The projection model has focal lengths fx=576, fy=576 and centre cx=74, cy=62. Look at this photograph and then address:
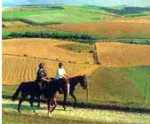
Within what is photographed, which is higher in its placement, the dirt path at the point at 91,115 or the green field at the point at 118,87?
the green field at the point at 118,87

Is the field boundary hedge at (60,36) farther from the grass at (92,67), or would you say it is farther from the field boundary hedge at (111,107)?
the field boundary hedge at (111,107)

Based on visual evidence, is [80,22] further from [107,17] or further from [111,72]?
[111,72]

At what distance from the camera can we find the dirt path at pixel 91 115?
621 inches

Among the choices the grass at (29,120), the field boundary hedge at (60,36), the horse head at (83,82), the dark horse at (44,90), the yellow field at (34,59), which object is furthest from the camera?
the field boundary hedge at (60,36)

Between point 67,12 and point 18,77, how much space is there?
15.2 ft

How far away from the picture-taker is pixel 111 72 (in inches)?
795

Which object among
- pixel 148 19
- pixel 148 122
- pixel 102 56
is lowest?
pixel 148 122

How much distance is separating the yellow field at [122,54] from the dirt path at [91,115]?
415cm

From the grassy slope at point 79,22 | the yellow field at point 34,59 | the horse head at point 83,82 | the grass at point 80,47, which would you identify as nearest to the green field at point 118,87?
the yellow field at point 34,59

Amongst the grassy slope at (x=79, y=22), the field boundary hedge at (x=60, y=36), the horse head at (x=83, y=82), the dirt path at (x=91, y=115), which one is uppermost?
the grassy slope at (x=79, y=22)

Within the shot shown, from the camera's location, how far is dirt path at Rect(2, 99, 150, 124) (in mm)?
15766

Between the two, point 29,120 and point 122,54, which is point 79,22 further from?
point 29,120

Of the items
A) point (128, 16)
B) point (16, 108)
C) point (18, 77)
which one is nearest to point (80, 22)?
point (128, 16)

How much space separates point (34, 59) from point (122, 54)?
3.49 m
